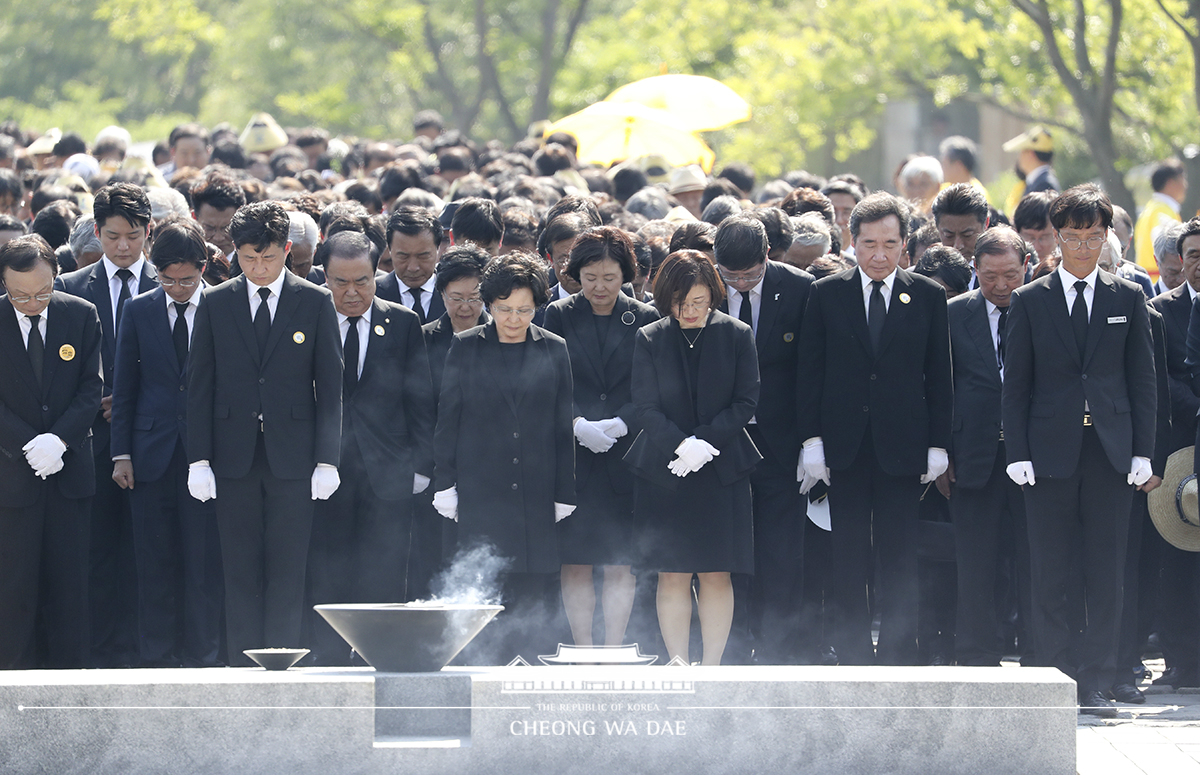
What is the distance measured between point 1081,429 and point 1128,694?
1308 millimetres

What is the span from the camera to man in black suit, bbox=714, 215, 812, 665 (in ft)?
25.1

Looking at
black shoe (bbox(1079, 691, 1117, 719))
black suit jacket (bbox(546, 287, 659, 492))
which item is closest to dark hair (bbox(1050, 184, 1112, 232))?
black suit jacket (bbox(546, 287, 659, 492))

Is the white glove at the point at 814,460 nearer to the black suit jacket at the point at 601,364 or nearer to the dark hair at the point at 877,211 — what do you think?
the black suit jacket at the point at 601,364

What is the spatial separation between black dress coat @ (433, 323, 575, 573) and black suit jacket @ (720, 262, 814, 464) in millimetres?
1070

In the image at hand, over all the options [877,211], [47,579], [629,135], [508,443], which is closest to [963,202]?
A: [877,211]

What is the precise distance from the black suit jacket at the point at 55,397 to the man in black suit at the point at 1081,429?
4407 mm

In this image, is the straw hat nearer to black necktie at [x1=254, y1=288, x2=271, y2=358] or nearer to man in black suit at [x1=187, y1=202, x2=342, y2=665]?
man in black suit at [x1=187, y1=202, x2=342, y2=665]

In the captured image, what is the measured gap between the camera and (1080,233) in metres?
7.14

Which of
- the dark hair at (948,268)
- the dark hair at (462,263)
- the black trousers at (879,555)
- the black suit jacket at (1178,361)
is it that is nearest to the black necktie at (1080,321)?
the black suit jacket at (1178,361)

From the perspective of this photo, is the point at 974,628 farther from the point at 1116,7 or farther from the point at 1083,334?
the point at 1116,7

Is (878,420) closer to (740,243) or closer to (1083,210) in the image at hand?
(740,243)

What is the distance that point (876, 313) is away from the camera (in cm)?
750

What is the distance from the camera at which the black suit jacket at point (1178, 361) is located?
7684 millimetres

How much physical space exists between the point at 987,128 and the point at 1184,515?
122ft
